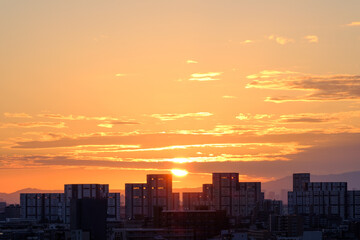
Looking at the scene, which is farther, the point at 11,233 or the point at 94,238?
the point at 11,233

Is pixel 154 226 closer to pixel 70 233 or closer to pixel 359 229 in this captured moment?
pixel 70 233

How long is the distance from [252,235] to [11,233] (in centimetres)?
5232

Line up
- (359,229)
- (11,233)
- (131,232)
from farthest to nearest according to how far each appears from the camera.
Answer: (359,229)
(11,233)
(131,232)

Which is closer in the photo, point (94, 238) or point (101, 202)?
point (94, 238)

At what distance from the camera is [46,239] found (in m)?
175

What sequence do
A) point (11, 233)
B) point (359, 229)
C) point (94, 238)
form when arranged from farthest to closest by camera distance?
point (359, 229) → point (11, 233) → point (94, 238)

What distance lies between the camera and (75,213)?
164 m

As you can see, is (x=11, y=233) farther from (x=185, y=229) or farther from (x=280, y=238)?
(x=280, y=238)

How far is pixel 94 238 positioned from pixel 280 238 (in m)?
44.4

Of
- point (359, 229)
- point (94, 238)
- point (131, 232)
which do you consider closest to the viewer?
point (94, 238)

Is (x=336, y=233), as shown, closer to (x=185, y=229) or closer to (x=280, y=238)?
(x=280, y=238)

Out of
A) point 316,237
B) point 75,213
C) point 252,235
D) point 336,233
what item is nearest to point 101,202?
point 75,213

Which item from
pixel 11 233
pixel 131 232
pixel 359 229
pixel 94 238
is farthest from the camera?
pixel 359 229

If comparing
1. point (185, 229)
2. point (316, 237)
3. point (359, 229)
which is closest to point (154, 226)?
point (185, 229)
